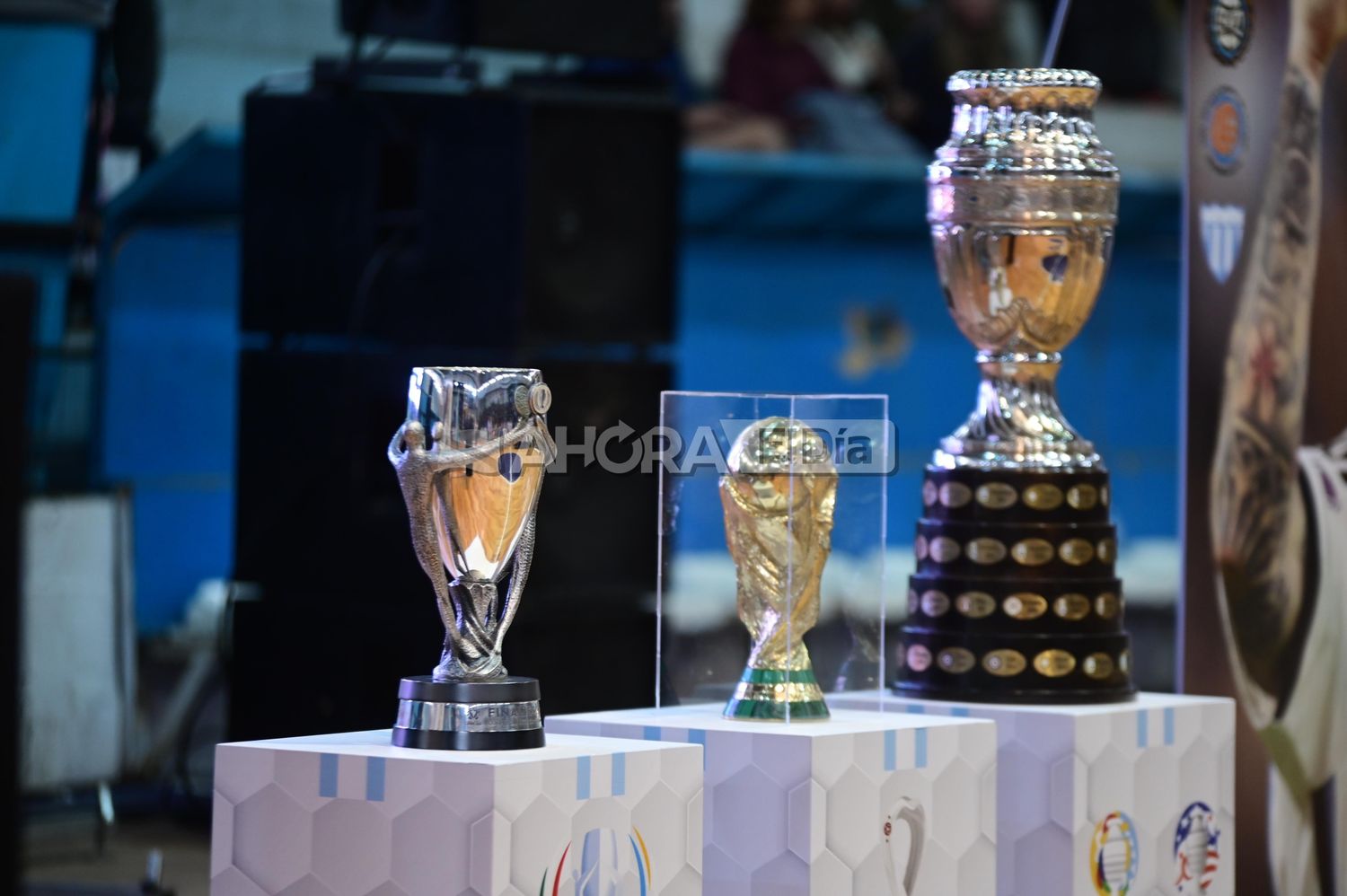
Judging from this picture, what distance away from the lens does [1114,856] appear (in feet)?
8.29

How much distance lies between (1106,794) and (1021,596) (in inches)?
10.8

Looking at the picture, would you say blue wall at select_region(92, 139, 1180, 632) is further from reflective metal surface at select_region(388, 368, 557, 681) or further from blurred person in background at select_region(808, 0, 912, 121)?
reflective metal surface at select_region(388, 368, 557, 681)

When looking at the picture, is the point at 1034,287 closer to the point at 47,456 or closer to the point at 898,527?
the point at 47,456

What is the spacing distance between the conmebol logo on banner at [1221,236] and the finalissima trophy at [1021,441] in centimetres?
40

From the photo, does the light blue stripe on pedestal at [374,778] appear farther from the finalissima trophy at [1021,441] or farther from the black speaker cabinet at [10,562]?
the finalissima trophy at [1021,441]

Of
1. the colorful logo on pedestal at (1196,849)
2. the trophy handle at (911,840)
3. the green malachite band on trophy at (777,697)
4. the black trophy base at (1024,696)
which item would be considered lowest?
the colorful logo on pedestal at (1196,849)

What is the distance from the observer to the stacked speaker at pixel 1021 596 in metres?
2.63

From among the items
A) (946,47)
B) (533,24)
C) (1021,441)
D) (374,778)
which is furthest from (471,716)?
(946,47)

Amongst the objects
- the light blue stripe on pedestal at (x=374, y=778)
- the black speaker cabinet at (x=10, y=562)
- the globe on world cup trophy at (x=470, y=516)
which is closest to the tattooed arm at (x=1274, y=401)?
the globe on world cup trophy at (x=470, y=516)

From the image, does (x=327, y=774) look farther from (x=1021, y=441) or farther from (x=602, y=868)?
(x=1021, y=441)

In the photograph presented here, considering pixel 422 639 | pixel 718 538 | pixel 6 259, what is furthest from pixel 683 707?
pixel 6 259

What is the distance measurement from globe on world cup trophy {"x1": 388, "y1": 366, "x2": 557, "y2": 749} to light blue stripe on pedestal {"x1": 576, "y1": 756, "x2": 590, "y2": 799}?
7cm

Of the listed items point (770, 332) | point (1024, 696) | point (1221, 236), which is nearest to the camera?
point (1024, 696)

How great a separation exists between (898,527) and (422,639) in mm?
3680
